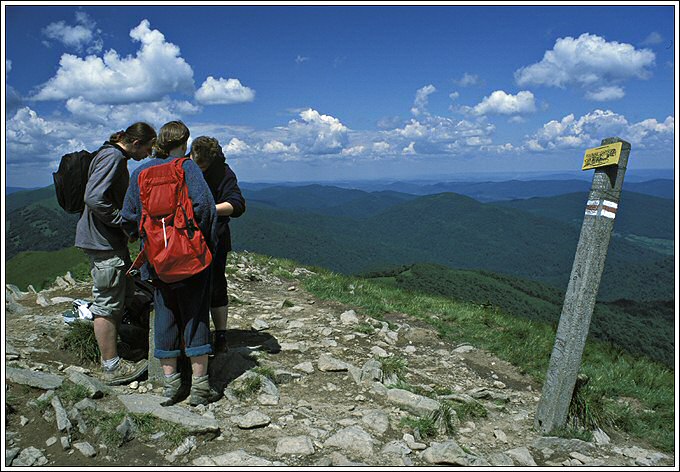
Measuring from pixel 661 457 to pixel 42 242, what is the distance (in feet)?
744

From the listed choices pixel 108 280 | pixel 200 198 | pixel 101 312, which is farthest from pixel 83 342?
pixel 200 198

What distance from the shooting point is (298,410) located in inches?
192

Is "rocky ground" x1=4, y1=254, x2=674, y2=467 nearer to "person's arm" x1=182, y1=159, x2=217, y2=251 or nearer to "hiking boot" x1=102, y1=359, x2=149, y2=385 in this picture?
"hiking boot" x1=102, y1=359, x2=149, y2=385

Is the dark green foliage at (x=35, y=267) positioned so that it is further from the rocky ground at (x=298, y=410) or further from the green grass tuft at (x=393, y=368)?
the green grass tuft at (x=393, y=368)

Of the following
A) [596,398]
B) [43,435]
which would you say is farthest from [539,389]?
[43,435]

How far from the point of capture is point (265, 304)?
9375 millimetres

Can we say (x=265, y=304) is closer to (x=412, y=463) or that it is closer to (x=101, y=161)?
(x=101, y=161)

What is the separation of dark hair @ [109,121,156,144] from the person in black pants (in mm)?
497

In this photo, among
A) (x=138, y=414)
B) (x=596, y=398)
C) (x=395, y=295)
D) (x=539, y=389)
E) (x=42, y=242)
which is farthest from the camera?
(x=42, y=242)

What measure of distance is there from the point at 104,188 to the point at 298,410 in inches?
120

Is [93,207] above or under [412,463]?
above

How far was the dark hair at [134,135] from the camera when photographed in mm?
4844

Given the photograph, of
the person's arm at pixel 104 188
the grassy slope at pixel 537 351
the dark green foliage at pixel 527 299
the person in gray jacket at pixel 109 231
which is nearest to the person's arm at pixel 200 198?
the person in gray jacket at pixel 109 231

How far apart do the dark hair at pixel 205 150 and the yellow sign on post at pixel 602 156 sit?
3.93 m
